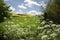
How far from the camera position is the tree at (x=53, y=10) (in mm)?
8234

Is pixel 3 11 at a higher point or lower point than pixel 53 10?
higher

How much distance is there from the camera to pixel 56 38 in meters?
5.54

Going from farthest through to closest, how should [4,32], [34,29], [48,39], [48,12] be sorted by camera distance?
[48,12] → [34,29] → [4,32] → [48,39]

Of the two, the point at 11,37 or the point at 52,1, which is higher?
the point at 52,1

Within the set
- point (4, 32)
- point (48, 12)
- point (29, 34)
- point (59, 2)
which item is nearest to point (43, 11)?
point (48, 12)

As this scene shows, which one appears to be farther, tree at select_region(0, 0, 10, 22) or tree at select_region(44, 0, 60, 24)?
tree at select_region(44, 0, 60, 24)

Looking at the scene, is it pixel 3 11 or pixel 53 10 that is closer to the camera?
pixel 3 11

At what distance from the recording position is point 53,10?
8383mm

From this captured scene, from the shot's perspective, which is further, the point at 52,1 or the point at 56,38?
the point at 52,1

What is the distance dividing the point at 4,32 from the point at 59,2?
2.33m

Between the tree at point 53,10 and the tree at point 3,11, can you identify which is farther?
the tree at point 53,10

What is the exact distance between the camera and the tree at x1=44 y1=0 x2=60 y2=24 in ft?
27.0

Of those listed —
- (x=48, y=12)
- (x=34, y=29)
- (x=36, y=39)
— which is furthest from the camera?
(x=48, y=12)

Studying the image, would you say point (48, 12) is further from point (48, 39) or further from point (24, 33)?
point (48, 39)
